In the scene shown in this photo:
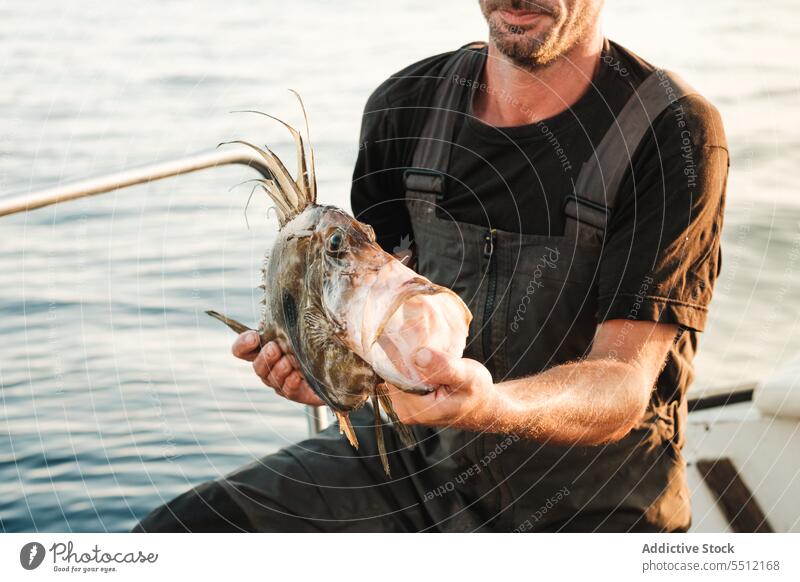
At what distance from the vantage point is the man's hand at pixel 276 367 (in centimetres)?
175

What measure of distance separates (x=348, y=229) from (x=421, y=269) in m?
0.75

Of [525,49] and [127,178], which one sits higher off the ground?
[525,49]

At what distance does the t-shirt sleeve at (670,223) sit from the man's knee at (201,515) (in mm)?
832

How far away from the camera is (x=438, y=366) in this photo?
1.37 m

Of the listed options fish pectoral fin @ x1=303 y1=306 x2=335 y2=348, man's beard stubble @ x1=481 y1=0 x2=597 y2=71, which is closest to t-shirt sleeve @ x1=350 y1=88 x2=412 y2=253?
man's beard stubble @ x1=481 y1=0 x2=597 y2=71

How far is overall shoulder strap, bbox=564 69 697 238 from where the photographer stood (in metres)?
1.94

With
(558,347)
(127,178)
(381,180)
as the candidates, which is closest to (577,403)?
(558,347)

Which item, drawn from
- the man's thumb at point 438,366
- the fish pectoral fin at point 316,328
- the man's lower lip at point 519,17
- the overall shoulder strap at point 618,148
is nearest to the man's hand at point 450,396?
the man's thumb at point 438,366

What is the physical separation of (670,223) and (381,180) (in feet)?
2.10

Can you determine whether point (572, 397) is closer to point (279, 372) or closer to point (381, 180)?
point (279, 372)

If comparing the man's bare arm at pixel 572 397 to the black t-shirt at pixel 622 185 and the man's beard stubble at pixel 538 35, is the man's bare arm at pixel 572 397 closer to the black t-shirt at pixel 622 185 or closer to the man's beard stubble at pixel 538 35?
the black t-shirt at pixel 622 185

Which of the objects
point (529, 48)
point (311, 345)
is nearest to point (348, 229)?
point (311, 345)

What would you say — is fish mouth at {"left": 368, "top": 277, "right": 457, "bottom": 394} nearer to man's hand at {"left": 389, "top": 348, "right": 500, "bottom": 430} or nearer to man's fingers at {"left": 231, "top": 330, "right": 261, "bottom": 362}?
man's hand at {"left": 389, "top": 348, "right": 500, "bottom": 430}

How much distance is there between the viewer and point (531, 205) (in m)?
2.06
